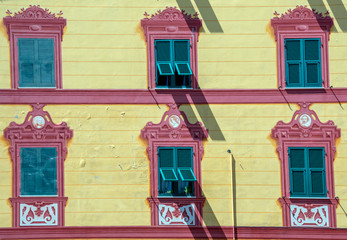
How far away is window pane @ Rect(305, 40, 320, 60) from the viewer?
19.7 m

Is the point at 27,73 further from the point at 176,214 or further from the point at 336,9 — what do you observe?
the point at 336,9

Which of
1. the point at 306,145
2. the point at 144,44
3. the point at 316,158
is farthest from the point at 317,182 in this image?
the point at 144,44

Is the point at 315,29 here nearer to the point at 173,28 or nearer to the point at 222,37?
the point at 222,37

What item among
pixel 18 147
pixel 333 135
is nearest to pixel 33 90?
pixel 18 147

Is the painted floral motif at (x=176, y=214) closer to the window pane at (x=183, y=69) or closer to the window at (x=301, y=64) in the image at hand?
the window pane at (x=183, y=69)

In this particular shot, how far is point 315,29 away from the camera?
19.8 metres

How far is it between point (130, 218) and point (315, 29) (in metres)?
7.46

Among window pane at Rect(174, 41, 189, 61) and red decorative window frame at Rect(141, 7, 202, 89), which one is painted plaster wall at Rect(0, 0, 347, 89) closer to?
red decorative window frame at Rect(141, 7, 202, 89)

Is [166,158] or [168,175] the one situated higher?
[166,158]

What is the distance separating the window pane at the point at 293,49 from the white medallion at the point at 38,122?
714 cm

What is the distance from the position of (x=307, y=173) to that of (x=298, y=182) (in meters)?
0.35

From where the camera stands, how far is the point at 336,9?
19891mm

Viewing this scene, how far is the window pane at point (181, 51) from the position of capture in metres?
19.7

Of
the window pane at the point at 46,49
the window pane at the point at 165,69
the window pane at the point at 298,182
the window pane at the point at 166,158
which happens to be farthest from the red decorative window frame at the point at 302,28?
the window pane at the point at 46,49
